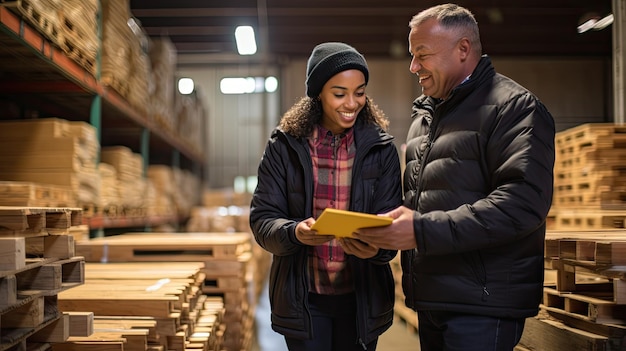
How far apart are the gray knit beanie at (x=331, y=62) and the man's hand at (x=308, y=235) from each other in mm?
802

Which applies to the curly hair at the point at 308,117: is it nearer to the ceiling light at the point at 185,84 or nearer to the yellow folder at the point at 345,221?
the yellow folder at the point at 345,221

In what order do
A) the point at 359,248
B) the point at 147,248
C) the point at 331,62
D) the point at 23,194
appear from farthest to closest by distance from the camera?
the point at 147,248 < the point at 23,194 < the point at 331,62 < the point at 359,248

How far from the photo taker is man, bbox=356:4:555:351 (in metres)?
2.29

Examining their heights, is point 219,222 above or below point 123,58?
below

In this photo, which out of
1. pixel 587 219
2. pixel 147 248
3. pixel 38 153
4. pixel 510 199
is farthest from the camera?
pixel 147 248

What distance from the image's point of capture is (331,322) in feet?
9.77

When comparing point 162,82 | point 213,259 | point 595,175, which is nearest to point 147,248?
point 213,259

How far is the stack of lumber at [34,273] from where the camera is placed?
8.15 feet

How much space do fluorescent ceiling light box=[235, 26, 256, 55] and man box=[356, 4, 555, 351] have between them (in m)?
9.42

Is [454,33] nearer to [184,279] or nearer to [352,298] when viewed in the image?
[352,298]

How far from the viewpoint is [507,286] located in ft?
7.98

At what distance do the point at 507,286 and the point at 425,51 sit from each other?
1114 mm

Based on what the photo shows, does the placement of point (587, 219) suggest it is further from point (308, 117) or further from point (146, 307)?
point (146, 307)

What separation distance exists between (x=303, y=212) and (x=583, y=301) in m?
1.80
